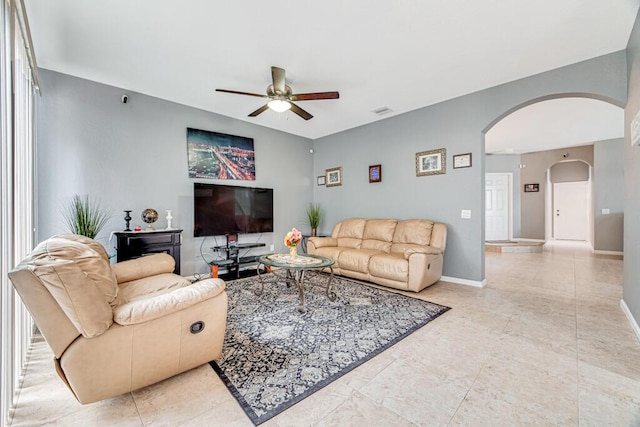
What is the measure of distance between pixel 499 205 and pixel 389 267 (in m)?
6.62

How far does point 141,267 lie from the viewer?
2641 mm

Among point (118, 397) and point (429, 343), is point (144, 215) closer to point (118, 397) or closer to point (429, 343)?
point (118, 397)

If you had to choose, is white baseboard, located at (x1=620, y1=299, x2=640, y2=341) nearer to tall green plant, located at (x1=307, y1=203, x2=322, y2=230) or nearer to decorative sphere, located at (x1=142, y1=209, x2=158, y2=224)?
tall green plant, located at (x1=307, y1=203, x2=322, y2=230)

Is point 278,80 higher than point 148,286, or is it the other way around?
point 278,80

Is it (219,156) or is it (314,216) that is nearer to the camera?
(219,156)

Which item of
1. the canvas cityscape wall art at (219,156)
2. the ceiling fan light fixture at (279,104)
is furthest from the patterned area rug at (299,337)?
the ceiling fan light fixture at (279,104)

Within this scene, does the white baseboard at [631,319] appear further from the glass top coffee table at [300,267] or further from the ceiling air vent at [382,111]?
the ceiling air vent at [382,111]

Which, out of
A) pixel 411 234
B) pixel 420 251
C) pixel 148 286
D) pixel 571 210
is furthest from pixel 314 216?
pixel 571 210

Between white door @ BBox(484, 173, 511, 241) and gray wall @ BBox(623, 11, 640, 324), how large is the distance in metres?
5.84

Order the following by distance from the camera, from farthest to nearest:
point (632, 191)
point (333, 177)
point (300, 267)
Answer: point (333, 177), point (300, 267), point (632, 191)

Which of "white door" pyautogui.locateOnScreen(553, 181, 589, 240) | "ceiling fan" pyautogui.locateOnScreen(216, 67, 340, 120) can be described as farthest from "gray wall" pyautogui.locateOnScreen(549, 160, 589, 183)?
"ceiling fan" pyautogui.locateOnScreen(216, 67, 340, 120)

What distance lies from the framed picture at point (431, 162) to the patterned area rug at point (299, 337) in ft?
6.86

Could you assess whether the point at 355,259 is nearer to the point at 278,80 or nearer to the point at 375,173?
the point at 375,173

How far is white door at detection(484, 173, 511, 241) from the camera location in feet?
26.7
